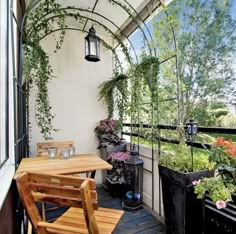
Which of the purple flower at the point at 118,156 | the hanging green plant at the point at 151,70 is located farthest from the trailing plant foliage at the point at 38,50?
the hanging green plant at the point at 151,70

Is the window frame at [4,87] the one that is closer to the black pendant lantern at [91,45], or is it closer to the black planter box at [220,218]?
the black pendant lantern at [91,45]

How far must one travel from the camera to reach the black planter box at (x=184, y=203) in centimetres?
167

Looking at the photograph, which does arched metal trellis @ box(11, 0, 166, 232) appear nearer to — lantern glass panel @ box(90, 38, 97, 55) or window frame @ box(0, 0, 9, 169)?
window frame @ box(0, 0, 9, 169)

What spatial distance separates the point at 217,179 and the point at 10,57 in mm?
1774

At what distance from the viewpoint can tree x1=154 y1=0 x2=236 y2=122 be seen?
A: 1.84 metres

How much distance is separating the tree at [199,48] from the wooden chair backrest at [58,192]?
1.50m

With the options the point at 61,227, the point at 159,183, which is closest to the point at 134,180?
the point at 159,183

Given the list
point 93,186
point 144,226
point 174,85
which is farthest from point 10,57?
point 144,226

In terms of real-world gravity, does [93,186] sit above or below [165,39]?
below

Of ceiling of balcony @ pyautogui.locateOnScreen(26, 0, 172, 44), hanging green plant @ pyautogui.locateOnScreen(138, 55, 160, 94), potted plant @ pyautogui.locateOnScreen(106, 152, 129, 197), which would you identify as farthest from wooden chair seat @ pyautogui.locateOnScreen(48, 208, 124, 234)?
ceiling of balcony @ pyautogui.locateOnScreen(26, 0, 172, 44)

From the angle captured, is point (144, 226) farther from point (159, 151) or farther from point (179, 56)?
point (179, 56)

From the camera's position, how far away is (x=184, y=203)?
1677 mm

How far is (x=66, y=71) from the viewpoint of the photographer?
3.50 metres

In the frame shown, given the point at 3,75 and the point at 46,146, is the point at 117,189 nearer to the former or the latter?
the point at 46,146
